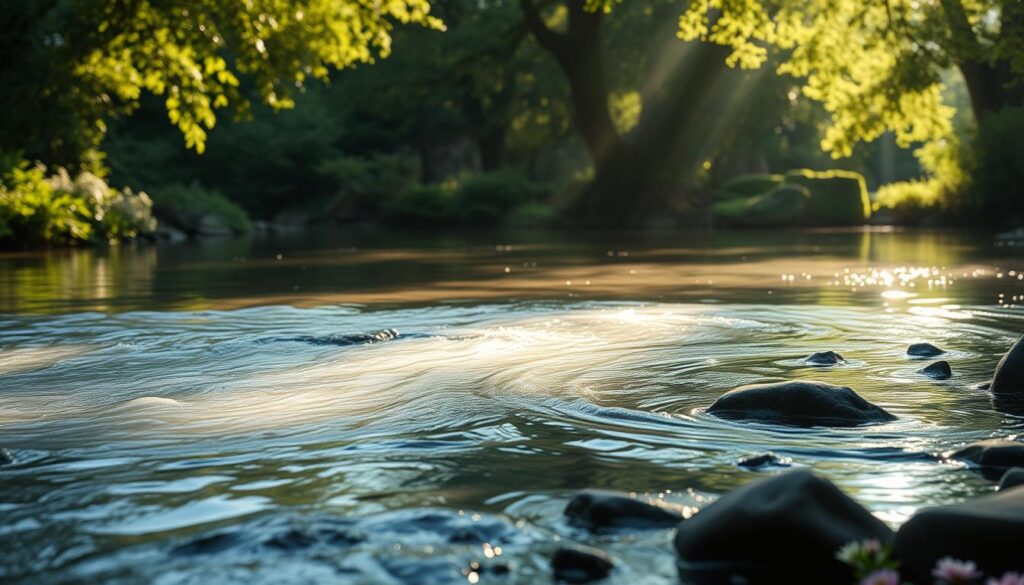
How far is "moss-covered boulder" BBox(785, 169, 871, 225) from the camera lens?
130ft

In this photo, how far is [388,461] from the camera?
16.8 ft

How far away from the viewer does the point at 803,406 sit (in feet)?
19.3

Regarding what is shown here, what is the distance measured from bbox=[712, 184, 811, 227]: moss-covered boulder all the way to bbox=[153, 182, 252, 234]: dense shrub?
1397 cm

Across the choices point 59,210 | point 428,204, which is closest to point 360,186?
point 428,204

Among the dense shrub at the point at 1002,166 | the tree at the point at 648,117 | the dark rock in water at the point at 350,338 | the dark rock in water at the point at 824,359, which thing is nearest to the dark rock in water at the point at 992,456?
the dark rock in water at the point at 824,359

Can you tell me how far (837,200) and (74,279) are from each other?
28204mm

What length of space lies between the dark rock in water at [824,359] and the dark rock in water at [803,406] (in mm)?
1771

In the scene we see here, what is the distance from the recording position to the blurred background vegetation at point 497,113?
642 inches

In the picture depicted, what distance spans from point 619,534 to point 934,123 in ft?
68.3

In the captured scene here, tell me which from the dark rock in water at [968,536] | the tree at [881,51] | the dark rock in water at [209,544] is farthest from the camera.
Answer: the tree at [881,51]

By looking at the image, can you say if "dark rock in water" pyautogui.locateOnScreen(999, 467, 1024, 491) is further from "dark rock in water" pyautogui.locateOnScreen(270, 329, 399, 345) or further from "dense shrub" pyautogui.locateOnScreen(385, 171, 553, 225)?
"dense shrub" pyautogui.locateOnScreen(385, 171, 553, 225)

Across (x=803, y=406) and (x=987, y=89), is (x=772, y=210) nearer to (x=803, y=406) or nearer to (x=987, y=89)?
(x=987, y=89)

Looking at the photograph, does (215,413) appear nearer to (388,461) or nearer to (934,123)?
(388,461)

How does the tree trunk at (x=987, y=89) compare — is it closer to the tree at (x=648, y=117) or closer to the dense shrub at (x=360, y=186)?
the tree at (x=648, y=117)
